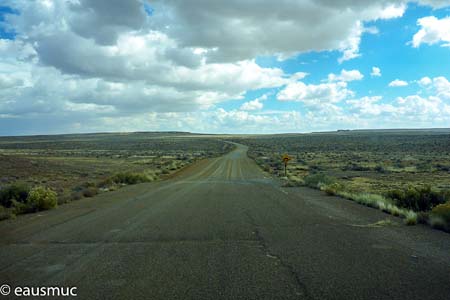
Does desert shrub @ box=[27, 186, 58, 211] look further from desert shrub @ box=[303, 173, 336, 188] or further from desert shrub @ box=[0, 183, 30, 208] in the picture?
desert shrub @ box=[303, 173, 336, 188]

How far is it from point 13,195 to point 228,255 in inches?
483

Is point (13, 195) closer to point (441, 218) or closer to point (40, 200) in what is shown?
point (40, 200)

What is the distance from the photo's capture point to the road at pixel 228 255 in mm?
5223

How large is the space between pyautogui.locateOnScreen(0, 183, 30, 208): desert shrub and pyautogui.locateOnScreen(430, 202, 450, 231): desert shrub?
14.7 meters

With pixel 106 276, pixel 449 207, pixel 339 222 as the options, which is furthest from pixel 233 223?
pixel 449 207

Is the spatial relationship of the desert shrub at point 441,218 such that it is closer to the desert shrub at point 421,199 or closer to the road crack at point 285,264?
the desert shrub at point 421,199

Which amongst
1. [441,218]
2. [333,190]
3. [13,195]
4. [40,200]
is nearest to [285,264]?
[441,218]

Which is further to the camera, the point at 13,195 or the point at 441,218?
the point at 13,195

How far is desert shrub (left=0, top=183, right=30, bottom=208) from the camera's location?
49.6 feet

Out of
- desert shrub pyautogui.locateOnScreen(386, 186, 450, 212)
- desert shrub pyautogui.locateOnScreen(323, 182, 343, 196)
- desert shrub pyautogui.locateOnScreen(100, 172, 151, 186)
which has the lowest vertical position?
desert shrub pyautogui.locateOnScreen(100, 172, 151, 186)

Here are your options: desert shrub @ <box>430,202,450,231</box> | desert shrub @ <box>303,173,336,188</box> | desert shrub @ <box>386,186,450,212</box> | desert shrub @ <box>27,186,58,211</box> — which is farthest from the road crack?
desert shrub @ <box>303,173,336,188</box>

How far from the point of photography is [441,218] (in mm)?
9445

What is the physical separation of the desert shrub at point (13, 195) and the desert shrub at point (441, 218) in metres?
14.7

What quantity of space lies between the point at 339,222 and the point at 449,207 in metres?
2.86
